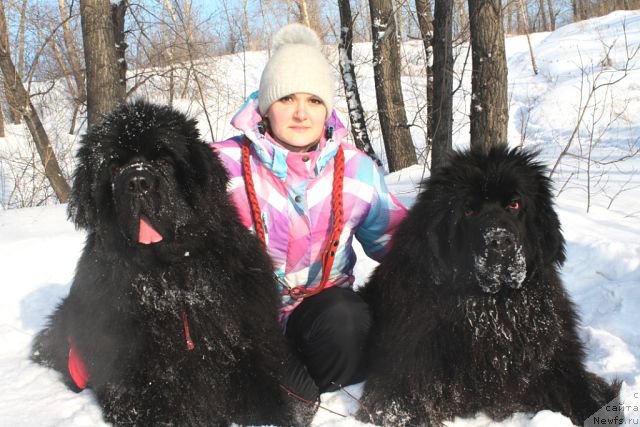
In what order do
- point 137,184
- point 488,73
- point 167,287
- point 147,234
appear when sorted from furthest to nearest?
point 488,73 → point 167,287 → point 147,234 → point 137,184

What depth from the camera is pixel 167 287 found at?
6.97 ft

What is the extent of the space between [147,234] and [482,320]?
1399mm

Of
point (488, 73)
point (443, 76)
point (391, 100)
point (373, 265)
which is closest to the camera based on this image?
point (373, 265)

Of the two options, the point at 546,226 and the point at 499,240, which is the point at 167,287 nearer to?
the point at 499,240

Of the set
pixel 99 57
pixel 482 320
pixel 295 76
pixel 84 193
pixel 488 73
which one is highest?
pixel 99 57

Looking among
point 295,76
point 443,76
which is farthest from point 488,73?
point 295,76

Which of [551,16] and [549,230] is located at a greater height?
[551,16]

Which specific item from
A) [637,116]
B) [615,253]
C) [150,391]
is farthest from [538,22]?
[150,391]

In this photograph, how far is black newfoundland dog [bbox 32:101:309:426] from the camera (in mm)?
1987

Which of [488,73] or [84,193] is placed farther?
[488,73]

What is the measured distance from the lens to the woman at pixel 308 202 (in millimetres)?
2598

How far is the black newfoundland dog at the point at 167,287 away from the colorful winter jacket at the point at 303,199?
1.30 ft

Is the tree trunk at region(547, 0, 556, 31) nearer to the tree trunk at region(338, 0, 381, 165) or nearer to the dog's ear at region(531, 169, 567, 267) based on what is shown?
the tree trunk at region(338, 0, 381, 165)

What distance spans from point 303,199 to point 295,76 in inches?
24.0
